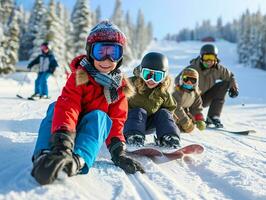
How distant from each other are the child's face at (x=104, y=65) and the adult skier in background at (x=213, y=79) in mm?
4560

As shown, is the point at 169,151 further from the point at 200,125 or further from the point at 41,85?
the point at 41,85

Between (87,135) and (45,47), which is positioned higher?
(45,47)

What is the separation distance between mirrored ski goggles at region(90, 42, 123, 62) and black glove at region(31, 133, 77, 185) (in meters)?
0.97

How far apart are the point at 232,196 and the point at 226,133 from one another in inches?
155

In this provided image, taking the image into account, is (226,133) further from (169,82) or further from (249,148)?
(169,82)

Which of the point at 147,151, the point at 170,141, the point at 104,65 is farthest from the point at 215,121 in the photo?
the point at 104,65

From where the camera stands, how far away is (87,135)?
3105 mm

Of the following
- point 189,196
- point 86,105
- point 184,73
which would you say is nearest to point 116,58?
point 86,105

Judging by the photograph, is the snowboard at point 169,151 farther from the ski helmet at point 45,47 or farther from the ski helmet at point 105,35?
the ski helmet at point 45,47

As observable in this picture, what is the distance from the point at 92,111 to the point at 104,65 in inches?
19.3

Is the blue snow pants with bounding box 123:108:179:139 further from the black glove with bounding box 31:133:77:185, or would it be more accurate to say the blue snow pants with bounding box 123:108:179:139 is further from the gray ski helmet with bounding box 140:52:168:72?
the black glove with bounding box 31:133:77:185

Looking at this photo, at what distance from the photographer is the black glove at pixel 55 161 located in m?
2.40

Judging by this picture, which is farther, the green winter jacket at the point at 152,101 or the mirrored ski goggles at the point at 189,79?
the mirrored ski goggles at the point at 189,79

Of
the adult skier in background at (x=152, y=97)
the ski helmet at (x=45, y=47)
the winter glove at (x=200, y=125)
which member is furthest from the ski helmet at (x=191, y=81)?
the ski helmet at (x=45, y=47)
